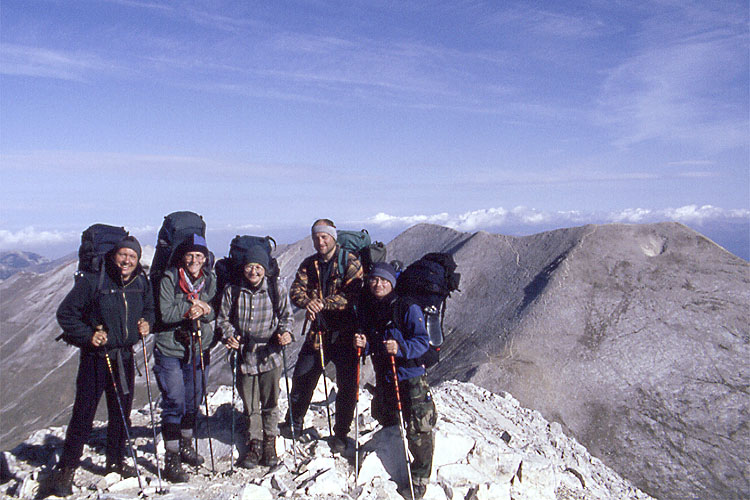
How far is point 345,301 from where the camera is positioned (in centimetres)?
728

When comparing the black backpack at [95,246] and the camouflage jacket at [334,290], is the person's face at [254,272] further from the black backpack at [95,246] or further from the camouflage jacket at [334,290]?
the black backpack at [95,246]

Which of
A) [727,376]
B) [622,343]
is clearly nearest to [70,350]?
[622,343]

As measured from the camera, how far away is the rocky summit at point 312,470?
6.54 metres

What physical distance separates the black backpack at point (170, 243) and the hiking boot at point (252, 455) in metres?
2.08

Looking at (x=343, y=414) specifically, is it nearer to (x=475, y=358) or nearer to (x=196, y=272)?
(x=196, y=272)

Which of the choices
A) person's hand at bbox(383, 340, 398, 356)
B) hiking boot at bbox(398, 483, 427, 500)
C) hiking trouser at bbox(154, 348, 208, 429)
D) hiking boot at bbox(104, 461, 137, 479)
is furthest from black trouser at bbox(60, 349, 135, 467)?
hiking boot at bbox(398, 483, 427, 500)

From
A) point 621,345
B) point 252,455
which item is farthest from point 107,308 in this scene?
point 621,345

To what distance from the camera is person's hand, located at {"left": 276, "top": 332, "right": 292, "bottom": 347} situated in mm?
6957

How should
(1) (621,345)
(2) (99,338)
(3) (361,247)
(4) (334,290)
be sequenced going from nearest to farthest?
1. (2) (99,338)
2. (4) (334,290)
3. (3) (361,247)
4. (1) (621,345)

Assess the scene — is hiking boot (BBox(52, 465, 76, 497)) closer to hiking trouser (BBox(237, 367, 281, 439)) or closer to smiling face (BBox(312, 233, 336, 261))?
hiking trouser (BBox(237, 367, 281, 439))

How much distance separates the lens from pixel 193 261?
6660 mm

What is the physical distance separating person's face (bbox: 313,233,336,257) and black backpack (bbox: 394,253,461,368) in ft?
3.49

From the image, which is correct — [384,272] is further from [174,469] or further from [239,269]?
[174,469]

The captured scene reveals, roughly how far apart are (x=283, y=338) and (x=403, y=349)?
1.64 meters
